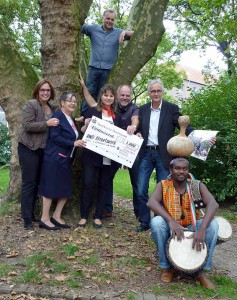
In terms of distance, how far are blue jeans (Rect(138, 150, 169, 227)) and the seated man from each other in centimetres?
125

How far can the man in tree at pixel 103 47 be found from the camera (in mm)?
7314

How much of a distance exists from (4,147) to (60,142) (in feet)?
46.4

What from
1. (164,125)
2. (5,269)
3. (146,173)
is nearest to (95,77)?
(164,125)

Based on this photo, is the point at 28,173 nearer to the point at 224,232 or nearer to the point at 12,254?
the point at 12,254

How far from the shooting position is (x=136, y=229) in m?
6.50

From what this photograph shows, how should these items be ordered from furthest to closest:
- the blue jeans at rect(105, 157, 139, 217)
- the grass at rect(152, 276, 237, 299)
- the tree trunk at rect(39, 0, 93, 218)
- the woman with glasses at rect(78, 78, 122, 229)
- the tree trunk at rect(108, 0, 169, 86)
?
the tree trunk at rect(108, 0, 169, 86), the blue jeans at rect(105, 157, 139, 217), the tree trunk at rect(39, 0, 93, 218), the woman with glasses at rect(78, 78, 122, 229), the grass at rect(152, 276, 237, 299)

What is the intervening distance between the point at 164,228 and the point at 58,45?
344 centimetres

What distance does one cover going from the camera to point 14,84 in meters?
6.68

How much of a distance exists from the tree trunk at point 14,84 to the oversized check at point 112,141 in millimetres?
1550

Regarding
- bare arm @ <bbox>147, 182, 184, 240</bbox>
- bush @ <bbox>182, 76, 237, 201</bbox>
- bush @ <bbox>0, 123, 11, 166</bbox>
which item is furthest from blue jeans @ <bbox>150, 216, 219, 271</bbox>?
bush @ <bbox>0, 123, 11, 166</bbox>

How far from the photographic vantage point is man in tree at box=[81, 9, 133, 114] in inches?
288

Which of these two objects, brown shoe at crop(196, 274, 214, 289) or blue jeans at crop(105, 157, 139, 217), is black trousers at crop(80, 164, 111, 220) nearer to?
blue jeans at crop(105, 157, 139, 217)

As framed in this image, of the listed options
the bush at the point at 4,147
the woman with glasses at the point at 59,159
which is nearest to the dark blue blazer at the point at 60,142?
the woman with glasses at the point at 59,159

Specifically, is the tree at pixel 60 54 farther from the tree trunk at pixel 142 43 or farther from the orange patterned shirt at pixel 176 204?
the orange patterned shirt at pixel 176 204
